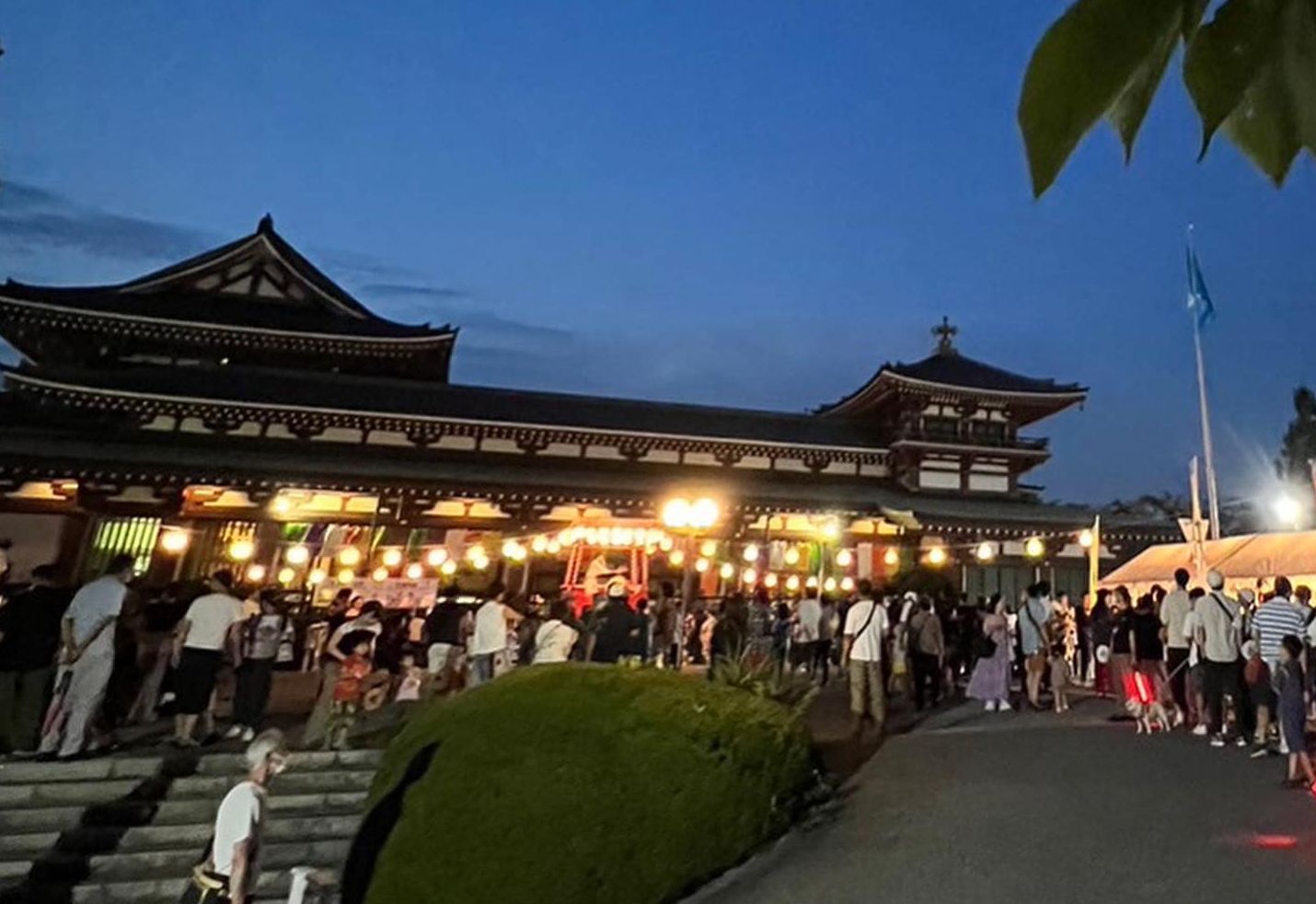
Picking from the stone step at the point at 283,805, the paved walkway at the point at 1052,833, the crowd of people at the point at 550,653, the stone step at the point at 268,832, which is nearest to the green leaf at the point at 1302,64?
the paved walkway at the point at 1052,833

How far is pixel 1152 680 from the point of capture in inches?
452

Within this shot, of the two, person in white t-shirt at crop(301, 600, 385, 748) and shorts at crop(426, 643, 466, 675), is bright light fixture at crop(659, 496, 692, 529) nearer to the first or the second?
shorts at crop(426, 643, 466, 675)

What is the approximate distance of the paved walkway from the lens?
6363 millimetres

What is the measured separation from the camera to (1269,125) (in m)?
0.85

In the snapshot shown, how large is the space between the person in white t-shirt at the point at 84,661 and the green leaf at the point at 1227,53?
9849mm

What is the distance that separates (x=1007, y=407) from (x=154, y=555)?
78.0ft

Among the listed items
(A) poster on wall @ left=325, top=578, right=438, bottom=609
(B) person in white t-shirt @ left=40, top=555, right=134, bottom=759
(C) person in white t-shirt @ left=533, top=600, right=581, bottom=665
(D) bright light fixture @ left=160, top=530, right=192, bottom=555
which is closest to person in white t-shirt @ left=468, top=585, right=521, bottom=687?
(C) person in white t-shirt @ left=533, top=600, right=581, bottom=665

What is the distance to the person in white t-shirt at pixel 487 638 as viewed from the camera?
11297 millimetres

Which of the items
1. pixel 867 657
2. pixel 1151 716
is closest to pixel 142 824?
pixel 867 657

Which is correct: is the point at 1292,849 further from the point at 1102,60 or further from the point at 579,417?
the point at 579,417

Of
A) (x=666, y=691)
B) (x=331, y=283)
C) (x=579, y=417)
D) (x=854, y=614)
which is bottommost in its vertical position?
(x=666, y=691)

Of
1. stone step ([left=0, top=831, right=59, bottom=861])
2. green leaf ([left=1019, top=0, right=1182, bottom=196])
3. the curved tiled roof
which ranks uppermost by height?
the curved tiled roof

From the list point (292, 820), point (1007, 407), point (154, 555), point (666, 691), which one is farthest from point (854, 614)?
point (1007, 407)

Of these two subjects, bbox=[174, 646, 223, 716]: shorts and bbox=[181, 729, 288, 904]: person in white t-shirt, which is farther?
bbox=[174, 646, 223, 716]: shorts
